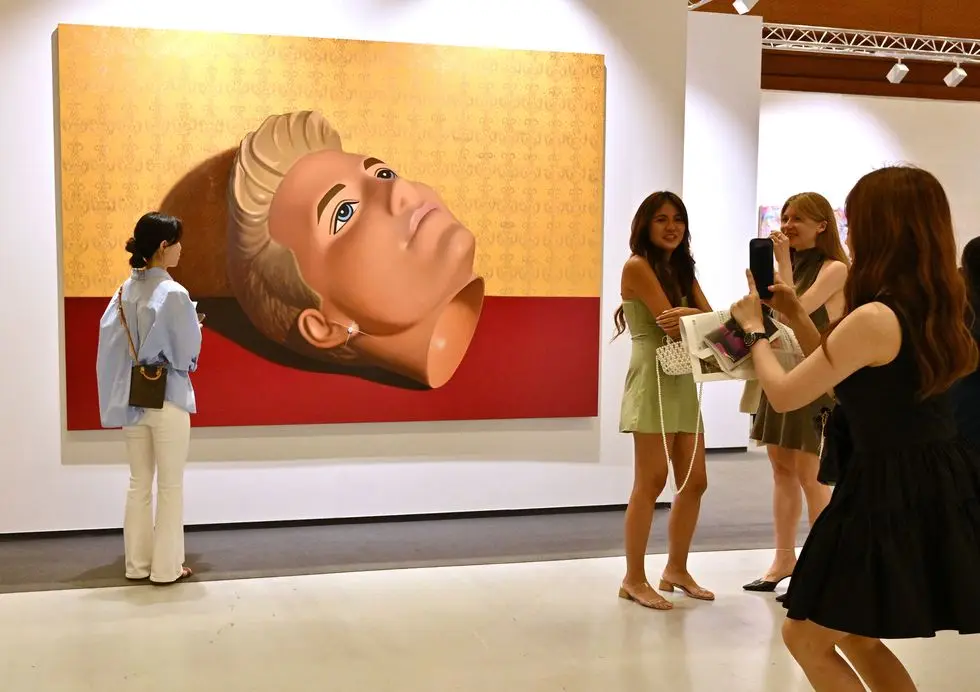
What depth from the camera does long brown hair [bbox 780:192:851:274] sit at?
381cm

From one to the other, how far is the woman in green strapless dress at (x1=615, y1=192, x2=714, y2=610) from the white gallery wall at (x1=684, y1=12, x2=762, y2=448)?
353 cm

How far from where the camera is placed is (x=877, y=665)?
2.14 metres

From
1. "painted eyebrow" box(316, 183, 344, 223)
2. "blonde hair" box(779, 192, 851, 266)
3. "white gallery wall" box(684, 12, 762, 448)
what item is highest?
"white gallery wall" box(684, 12, 762, 448)

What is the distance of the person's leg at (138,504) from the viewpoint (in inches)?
161

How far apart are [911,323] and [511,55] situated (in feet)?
11.9

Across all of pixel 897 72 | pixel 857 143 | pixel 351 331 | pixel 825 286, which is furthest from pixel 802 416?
pixel 897 72

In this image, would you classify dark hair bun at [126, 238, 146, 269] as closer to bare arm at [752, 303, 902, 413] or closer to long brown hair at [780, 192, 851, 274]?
long brown hair at [780, 192, 851, 274]

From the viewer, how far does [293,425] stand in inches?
199

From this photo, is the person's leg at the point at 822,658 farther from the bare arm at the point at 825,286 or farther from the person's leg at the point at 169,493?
the person's leg at the point at 169,493

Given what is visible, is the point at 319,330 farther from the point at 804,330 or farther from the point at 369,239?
the point at 804,330

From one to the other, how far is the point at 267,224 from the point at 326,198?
0.32 meters

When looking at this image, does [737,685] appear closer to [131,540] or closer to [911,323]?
[911,323]

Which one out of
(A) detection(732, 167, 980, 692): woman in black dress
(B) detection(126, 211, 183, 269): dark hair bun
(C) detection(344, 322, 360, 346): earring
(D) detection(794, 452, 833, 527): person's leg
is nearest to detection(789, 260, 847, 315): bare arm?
(D) detection(794, 452, 833, 527): person's leg

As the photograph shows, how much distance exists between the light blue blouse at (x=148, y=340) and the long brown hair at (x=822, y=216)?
2.40 meters
